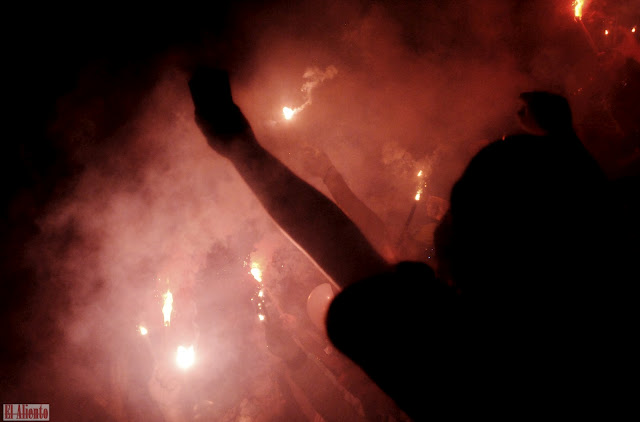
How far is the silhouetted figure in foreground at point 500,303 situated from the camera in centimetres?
96

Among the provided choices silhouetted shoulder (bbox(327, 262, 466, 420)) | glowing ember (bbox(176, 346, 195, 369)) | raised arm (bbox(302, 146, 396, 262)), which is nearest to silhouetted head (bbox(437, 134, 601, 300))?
silhouetted shoulder (bbox(327, 262, 466, 420))

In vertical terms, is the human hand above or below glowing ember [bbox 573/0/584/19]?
above

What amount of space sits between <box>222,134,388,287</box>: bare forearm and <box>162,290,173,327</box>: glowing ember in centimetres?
216

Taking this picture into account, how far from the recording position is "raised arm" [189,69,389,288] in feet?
4.65

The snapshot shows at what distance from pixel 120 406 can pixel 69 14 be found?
386cm

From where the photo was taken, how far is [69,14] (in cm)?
184

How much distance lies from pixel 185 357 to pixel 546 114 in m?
4.81

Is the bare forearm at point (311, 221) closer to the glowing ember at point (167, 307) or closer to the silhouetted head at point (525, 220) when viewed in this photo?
the silhouetted head at point (525, 220)

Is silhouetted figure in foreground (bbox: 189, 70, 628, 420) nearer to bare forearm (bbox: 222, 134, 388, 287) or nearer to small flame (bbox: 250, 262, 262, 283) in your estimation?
bare forearm (bbox: 222, 134, 388, 287)

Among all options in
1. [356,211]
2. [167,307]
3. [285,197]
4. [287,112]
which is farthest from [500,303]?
[167,307]

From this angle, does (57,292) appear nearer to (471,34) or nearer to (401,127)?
(401,127)

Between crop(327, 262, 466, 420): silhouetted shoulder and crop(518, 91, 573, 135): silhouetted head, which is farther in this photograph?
crop(518, 91, 573, 135): silhouetted head

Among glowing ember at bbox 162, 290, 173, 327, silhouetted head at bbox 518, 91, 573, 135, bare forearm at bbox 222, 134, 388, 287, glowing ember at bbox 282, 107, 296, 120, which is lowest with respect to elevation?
silhouetted head at bbox 518, 91, 573, 135

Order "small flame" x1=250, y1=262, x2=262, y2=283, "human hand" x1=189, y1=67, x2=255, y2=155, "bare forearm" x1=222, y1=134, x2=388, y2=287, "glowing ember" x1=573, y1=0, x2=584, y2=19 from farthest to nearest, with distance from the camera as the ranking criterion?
"small flame" x1=250, y1=262, x2=262, y2=283 → "glowing ember" x1=573, y1=0, x2=584, y2=19 → "bare forearm" x1=222, y1=134, x2=388, y2=287 → "human hand" x1=189, y1=67, x2=255, y2=155
